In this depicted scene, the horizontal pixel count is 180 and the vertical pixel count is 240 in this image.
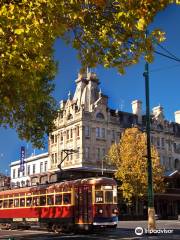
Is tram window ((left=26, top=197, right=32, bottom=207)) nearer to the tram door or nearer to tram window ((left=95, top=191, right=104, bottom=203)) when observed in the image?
the tram door

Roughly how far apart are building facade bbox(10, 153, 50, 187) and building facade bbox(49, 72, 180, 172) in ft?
11.2

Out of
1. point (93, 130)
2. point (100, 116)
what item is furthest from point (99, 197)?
point (100, 116)

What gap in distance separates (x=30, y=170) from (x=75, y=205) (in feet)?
193

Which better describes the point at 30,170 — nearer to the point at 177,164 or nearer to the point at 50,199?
the point at 177,164

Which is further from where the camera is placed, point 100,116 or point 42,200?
point 100,116

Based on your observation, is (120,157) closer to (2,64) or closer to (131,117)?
(131,117)

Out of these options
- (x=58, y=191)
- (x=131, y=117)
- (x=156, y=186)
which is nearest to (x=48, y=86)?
(x=58, y=191)

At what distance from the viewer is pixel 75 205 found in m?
26.1

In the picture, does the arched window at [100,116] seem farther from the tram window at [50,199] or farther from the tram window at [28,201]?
the tram window at [50,199]

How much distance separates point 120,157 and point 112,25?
5098 cm

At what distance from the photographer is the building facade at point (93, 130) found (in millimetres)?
69125

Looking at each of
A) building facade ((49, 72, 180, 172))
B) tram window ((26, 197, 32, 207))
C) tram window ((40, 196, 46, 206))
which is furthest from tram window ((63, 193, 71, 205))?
building facade ((49, 72, 180, 172))

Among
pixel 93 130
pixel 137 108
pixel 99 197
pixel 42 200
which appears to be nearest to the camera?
pixel 99 197

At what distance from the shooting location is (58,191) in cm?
2773
